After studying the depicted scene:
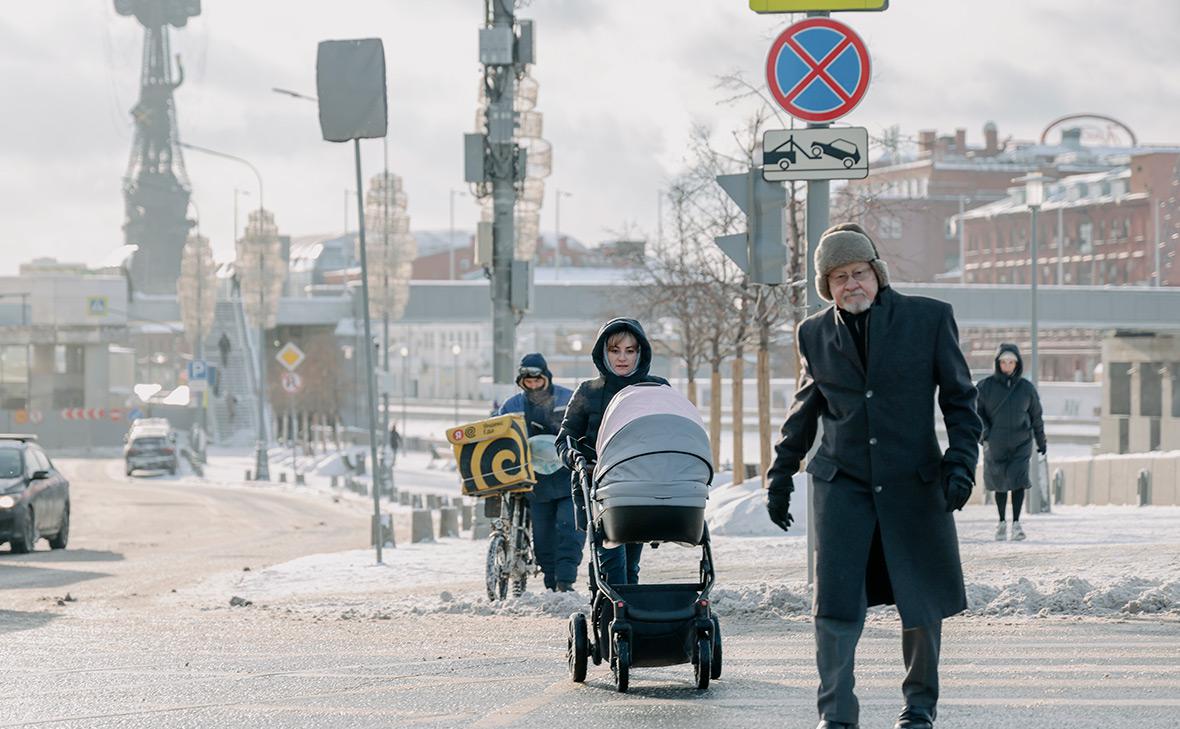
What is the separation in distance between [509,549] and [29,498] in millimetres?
11640

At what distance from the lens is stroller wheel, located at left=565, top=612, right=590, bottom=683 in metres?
9.51

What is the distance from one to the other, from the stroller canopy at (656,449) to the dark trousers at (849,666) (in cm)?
175

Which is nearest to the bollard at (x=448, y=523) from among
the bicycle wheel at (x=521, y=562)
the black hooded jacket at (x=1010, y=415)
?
the black hooded jacket at (x=1010, y=415)


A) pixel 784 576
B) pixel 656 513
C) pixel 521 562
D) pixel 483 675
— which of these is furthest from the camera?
pixel 784 576

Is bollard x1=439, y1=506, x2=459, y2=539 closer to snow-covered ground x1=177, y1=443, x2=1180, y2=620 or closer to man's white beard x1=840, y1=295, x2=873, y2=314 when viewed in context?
snow-covered ground x1=177, y1=443, x2=1180, y2=620

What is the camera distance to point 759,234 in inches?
551

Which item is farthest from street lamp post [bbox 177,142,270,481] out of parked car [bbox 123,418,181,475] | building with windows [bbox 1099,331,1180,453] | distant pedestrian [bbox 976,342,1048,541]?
distant pedestrian [bbox 976,342,1048,541]

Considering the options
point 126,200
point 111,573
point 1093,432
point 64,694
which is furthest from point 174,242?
point 64,694

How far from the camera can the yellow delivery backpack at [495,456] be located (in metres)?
13.9

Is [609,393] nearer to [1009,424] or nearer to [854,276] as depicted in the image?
[854,276]

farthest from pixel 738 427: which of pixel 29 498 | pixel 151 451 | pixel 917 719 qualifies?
pixel 151 451

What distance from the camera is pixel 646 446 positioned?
9.03 meters

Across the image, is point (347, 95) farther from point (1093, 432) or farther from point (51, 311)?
point (51, 311)

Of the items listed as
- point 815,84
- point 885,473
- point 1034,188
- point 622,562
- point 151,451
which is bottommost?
point 151,451
